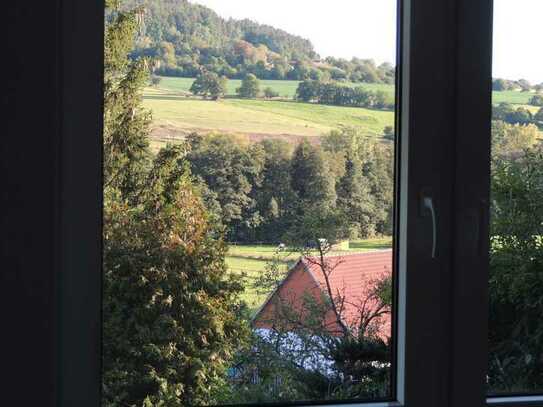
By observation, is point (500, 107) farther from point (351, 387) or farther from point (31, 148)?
point (31, 148)

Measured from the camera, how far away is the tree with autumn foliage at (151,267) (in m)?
1.71

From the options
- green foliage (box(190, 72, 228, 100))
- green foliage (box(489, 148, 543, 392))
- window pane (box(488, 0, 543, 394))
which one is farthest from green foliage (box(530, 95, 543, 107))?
green foliage (box(190, 72, 228, 100))

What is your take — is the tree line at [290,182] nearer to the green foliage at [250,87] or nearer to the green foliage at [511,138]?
the green foliage at [250,87]

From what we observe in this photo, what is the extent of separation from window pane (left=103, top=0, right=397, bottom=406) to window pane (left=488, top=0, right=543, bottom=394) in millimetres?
245

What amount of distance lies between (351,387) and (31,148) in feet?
2.74

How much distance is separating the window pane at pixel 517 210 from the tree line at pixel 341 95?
0.85ft

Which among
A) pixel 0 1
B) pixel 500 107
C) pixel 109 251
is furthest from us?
pixel 500 107

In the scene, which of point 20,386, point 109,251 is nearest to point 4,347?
point 20,386

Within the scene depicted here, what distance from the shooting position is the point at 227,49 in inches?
69.1

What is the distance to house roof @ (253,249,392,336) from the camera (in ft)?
5.85

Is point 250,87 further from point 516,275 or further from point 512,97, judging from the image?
point 516,275

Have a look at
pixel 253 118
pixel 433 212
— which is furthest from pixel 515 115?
pixel 253 118

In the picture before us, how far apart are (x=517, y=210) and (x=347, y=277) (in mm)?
416

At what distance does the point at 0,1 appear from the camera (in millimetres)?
1581
